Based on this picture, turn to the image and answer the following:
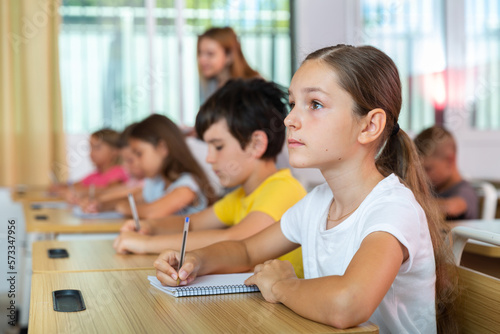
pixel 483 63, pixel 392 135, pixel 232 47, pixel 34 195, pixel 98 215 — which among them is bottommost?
pixel 34 195

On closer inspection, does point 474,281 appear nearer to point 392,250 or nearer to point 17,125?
point 392,250

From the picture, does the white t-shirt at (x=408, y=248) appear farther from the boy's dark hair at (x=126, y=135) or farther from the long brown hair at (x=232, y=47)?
the long brown hair at (x=232, y=47)

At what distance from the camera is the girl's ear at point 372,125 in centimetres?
112

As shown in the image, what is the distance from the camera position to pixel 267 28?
15.5 ft

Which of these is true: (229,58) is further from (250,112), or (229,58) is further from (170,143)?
(250,112)

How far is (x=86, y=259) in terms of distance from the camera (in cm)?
145

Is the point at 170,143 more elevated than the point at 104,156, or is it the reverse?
the point at 170,143

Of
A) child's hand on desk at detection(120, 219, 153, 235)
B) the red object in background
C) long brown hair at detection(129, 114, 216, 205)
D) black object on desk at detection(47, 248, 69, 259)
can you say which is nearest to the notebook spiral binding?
black object on desk at detection(47, 248, 69, 259)

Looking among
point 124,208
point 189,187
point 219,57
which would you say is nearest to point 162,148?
point 189,187

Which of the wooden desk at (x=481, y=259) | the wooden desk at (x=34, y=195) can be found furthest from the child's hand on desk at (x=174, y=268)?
the wooden desk at (x=34, y=195)

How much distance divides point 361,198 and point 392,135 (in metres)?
0.15

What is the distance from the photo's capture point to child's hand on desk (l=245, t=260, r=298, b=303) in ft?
3.41

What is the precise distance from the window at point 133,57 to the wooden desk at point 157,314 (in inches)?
137

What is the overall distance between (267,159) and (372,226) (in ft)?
2.88
